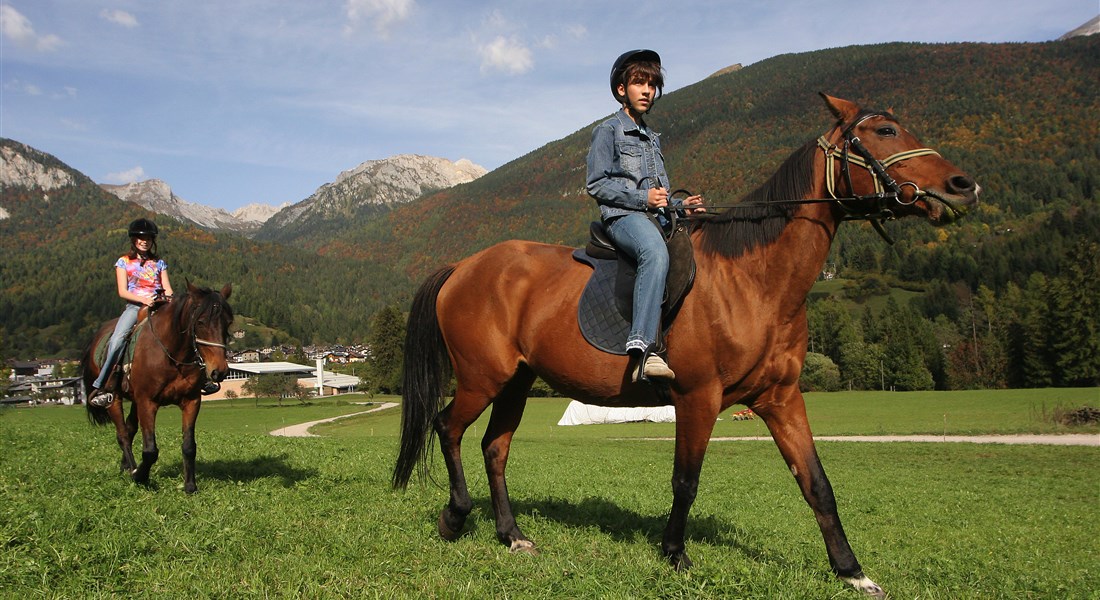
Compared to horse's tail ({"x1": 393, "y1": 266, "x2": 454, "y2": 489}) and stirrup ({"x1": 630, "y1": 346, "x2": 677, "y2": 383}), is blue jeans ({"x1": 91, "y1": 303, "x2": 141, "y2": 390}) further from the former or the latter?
stirrup ({"x1": 630, "y1": 346, "x2": 677, "y2": 383})

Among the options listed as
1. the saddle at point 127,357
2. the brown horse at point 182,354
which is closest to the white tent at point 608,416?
the saddle at point 127,357

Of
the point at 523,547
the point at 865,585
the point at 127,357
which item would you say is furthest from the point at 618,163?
the point at 127,357

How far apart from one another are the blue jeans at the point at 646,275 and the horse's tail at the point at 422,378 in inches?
98.2

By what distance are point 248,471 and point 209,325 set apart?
278 cm

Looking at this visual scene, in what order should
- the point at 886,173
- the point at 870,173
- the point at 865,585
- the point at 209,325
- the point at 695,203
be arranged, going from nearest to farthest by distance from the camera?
1. the point at 865,585
2. the point at 886,173
3. the point at 870,173
4. the point at 695,203
5. the point at 209,325

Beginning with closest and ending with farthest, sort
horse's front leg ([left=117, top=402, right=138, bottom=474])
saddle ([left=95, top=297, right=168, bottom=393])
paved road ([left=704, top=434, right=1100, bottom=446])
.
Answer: saddle ([left=95, top=297, right=168, bottom=393]), horse's front leg ([left=117, top=402, right=138, bottom=474]), paved road ([left=704, top=434, right=1100, bottom=446])

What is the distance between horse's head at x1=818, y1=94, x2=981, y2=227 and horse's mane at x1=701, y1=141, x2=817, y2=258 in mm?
191

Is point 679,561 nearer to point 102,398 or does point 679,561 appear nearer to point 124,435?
point 102,398

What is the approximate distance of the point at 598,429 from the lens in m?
49.7

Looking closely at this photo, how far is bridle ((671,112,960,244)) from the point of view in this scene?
198 inches

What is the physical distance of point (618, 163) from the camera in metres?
5.99

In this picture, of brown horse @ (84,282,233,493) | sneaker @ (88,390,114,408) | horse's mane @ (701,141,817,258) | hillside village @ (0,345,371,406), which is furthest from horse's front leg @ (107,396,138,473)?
hillside village @ (0,345,371,406)

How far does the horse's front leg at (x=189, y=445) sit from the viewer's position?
8.64 m

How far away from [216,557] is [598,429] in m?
45.6
